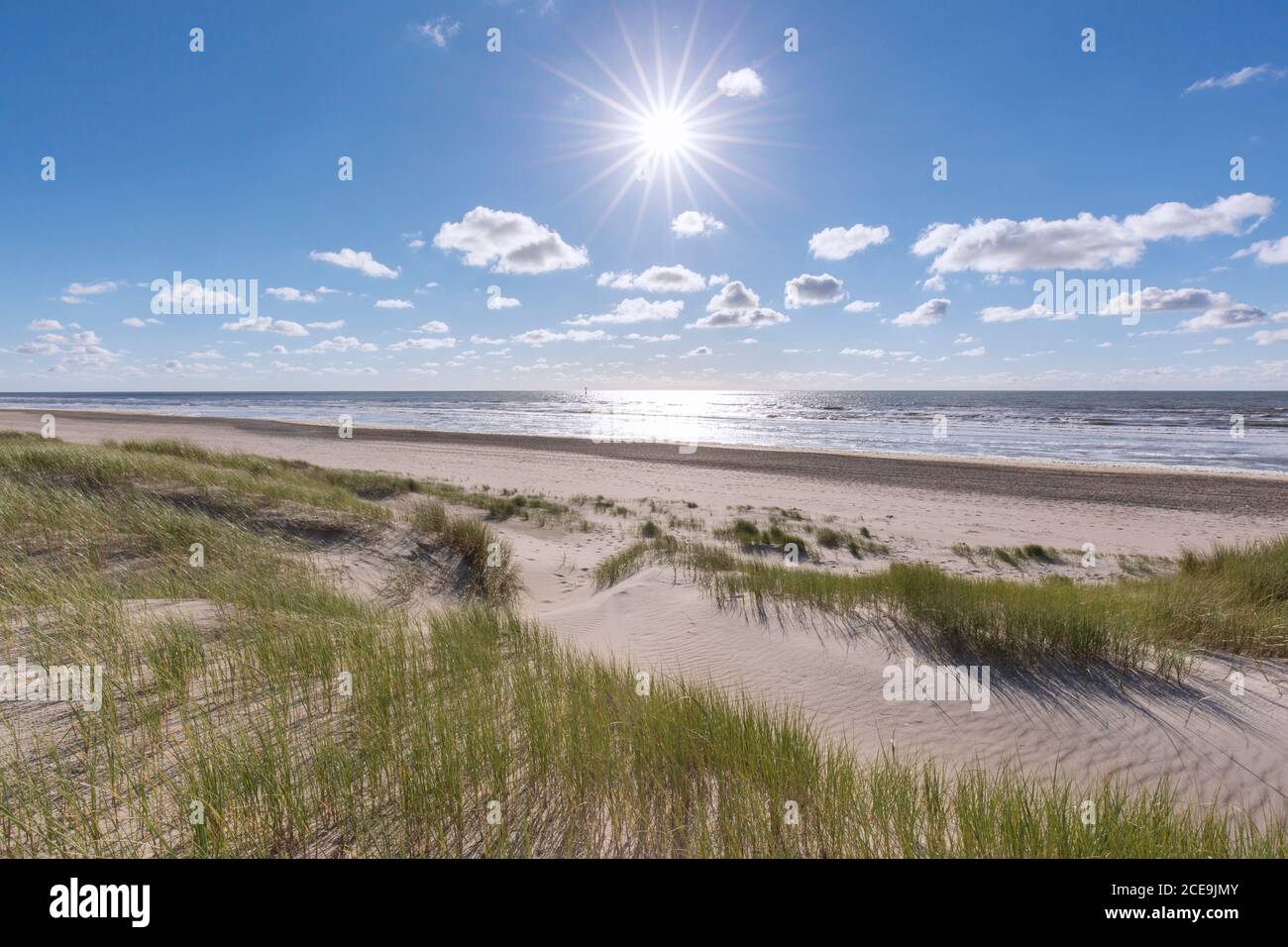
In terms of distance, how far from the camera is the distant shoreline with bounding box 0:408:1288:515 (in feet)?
63.8

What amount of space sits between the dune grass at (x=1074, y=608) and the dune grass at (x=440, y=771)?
228 cm

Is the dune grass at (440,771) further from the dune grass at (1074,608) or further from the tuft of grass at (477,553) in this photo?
the tuft of grass at (477,553)

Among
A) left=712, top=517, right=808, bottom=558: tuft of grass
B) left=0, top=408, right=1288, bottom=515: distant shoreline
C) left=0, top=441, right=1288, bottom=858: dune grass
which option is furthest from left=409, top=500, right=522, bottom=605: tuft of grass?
left=0, top=408, right=1288, bottom=515: distant shoreline

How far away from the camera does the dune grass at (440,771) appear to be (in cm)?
259

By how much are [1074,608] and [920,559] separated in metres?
6.15

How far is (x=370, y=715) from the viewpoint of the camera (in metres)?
3.60

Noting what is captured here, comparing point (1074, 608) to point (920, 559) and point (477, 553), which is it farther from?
point (477, 553)

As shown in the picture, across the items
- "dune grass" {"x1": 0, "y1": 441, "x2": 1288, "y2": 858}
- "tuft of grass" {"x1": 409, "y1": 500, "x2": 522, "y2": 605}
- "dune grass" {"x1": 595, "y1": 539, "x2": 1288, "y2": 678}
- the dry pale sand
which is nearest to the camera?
"dune grass" {"x1": 0, "y1": 441, "x2": 1288, "y2": 858}

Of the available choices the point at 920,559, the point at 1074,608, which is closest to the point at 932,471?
the point at 920,559

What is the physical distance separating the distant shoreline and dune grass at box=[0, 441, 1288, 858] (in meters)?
17.8

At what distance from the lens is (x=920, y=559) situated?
40.6ft

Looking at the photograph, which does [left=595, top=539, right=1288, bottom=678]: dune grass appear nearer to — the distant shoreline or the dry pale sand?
the dry pale sand

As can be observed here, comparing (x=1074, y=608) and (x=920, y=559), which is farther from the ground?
(x=1074, y=608)
